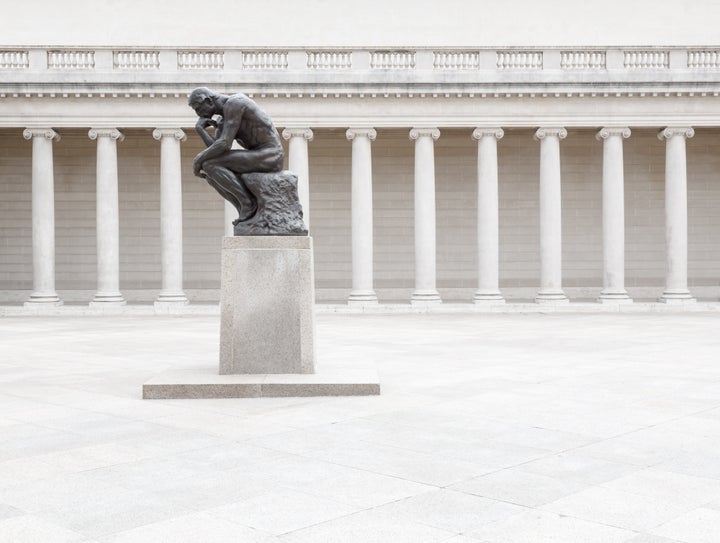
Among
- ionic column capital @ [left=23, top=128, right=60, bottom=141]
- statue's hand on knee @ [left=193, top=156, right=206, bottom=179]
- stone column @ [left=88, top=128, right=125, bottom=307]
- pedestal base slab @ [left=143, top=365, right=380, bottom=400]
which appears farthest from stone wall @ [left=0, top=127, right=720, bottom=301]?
pedestal base slab @ [left=143, top=365, right=380, bottom=400]

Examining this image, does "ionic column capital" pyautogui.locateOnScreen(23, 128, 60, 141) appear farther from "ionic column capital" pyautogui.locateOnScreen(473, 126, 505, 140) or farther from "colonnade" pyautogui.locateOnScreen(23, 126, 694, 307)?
"ionic column capital" pyautogui.locateOnScreen(473, 126, 505, 140)

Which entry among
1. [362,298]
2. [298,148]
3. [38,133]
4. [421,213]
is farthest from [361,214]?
[38,133]

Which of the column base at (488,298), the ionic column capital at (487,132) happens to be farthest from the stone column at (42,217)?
the ionic column capital at (487,132)

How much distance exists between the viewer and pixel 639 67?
1826 inches

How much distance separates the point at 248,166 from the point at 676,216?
3473 centimetres

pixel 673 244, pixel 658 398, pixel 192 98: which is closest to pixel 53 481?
pixel 192 98

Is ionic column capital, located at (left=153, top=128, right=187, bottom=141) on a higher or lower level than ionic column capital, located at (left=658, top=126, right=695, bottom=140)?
higher

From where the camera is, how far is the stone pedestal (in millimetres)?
17688

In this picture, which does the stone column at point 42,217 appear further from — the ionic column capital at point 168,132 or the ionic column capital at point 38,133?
the ionic column capital at point 168,132

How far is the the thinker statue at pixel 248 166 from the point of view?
60.1 feet

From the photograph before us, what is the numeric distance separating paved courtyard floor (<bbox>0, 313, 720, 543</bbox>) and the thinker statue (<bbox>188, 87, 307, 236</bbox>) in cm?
419

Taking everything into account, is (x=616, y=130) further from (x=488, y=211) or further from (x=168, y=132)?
(x=168, y=132)

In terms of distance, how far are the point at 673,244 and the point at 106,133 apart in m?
32.9

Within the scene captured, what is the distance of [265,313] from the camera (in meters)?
17.8
